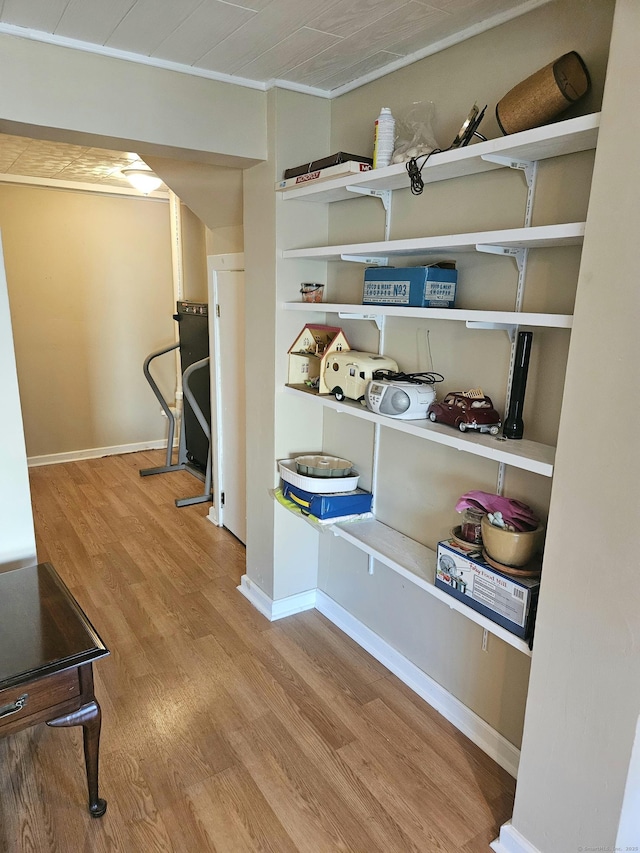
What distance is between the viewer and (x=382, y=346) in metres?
2.23

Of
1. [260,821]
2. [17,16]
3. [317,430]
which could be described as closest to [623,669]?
[260,821]

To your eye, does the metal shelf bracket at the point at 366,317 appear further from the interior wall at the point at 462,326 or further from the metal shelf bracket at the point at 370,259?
the metal shelf bracket at the point at 370,259

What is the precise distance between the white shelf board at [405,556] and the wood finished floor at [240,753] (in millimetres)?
533

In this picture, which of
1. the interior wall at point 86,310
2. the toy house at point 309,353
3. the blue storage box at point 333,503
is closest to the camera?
the blue storage box at point 333,503

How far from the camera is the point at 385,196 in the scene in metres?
2.09

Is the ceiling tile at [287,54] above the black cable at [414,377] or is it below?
above

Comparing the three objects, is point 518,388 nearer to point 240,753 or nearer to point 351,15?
point 351,15

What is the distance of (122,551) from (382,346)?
6.80ft

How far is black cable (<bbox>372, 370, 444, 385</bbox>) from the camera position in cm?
197

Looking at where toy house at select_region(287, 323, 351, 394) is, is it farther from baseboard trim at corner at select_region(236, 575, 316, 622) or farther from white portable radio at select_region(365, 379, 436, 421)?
baseboard trim at corner at select_region(236, 575, 316, 622)

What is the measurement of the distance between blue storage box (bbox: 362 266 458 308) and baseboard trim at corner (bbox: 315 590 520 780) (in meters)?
1.40

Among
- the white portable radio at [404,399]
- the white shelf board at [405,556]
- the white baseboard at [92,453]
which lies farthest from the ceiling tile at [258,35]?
the white baseboard at [92,453]

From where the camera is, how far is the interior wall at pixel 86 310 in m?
4.45

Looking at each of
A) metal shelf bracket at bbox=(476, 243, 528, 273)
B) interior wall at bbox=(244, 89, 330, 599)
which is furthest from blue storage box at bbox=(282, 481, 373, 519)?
metal shelf bracket at bbox=(476, 243, 528, 273)
